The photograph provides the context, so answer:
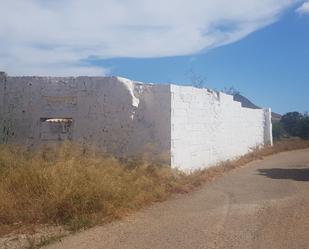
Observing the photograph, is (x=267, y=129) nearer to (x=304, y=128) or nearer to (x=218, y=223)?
(x=304, y=128)

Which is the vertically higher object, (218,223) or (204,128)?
(204,128)

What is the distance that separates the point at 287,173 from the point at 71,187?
843cm

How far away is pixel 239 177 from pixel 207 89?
10.2 feet

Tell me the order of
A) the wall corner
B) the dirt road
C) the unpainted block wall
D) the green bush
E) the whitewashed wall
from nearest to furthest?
the dirt road, the unpainted block wall, the whitewashed wall, the wall corner, the green bush

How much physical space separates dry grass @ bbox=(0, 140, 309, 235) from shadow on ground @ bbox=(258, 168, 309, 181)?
152 inches

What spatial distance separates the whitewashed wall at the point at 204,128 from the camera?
12.2 metres

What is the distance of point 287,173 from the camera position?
14453 mm

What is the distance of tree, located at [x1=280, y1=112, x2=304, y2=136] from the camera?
3688 centimetres

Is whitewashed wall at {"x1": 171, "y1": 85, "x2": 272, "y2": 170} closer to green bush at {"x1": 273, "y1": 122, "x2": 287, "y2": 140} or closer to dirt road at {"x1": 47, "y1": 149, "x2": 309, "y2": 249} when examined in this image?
dirt road at {"x1": 47, "y1": 149, "x2": 309, "y2": 249}

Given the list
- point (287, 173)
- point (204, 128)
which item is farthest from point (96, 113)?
point (287, 173)

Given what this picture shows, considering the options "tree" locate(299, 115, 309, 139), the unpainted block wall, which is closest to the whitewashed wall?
the unpainted block wall

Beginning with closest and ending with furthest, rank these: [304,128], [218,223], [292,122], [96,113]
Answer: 1. [218,223]
2. [96,113]
3. [304,128]
4. [292,122]

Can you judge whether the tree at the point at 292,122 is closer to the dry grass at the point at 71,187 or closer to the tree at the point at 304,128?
the tree at the point at 304,128

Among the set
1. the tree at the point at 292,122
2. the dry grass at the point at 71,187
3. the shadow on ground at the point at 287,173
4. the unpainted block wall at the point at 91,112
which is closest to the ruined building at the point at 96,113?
the unpainted block wall at the point at 91,112
